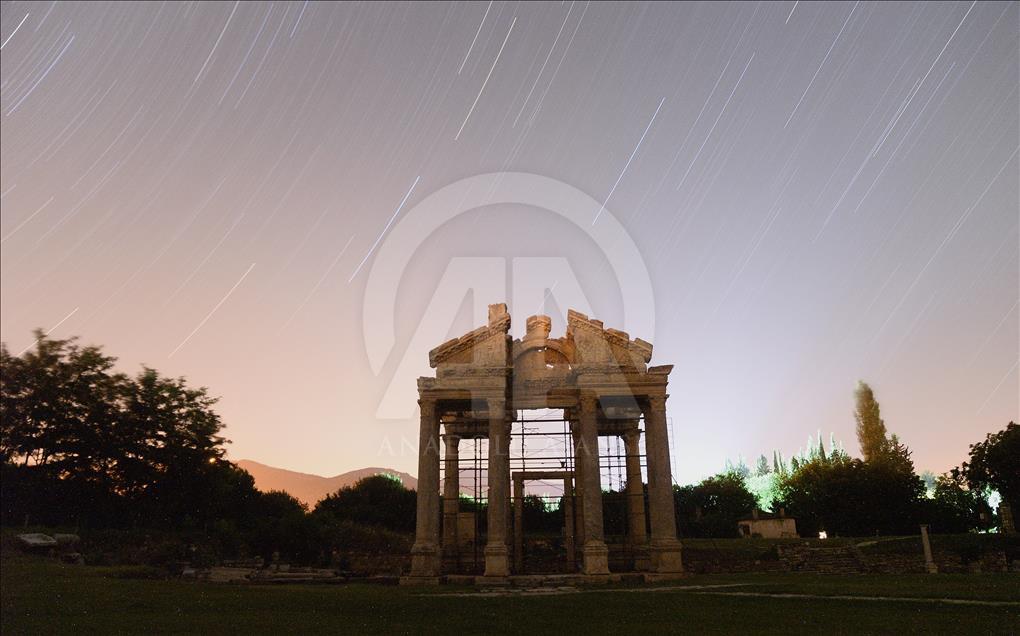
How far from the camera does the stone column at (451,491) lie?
125 ft

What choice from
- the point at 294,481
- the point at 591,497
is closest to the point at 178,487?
the point at 591,497

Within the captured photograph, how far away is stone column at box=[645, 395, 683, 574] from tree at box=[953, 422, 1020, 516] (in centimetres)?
3856

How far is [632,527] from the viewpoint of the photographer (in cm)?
3700

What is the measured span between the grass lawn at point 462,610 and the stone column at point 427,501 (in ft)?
28.9

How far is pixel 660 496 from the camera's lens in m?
31.1

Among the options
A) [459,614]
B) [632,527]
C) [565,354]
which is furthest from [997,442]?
[459,614]

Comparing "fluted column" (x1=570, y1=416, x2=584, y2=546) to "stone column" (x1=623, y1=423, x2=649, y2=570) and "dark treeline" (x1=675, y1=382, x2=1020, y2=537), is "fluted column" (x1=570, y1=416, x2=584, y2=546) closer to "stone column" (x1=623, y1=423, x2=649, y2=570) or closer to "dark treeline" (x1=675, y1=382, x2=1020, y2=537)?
"stone column" (x1=623, y1=423, x2=649, y2=570)

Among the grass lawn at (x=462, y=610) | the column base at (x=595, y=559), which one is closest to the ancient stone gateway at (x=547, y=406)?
the column base at (x=595, y=559)

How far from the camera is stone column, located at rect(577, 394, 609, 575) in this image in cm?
2934

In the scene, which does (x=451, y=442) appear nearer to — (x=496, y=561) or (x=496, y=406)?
(x=496, y=406)

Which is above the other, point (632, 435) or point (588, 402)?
point (588, 402)

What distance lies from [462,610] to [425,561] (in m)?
14.3

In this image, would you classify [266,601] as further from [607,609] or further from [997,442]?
[997,442]

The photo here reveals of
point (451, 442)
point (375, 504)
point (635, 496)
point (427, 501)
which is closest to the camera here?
point (427, 501)
